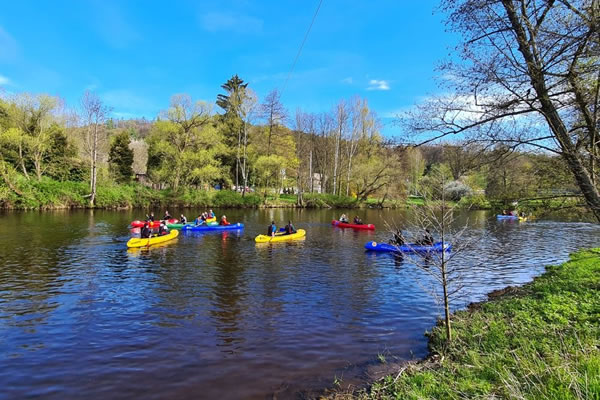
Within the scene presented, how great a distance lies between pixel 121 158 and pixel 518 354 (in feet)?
169

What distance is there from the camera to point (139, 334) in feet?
27.3

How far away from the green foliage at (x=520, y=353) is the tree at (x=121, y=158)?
48187mm

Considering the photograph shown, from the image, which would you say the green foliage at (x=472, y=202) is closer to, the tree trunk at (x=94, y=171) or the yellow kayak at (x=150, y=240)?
the yellow kayak at (x=150, y=240)

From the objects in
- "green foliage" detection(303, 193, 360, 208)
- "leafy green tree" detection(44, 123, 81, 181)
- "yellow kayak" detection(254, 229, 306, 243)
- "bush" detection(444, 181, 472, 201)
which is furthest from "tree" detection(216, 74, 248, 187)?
"bush" detection(444, 181, 472, 201)

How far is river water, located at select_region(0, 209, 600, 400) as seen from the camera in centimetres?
654

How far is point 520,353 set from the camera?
558cm

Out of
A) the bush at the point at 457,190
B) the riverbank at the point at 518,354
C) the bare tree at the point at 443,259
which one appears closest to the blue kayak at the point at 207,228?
the bare tree at the point at 443,259

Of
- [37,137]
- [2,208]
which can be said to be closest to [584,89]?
→ [2,208]

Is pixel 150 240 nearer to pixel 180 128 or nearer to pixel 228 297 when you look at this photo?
pixel 228 297

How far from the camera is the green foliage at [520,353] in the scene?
4070mm

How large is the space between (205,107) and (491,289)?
133 ft

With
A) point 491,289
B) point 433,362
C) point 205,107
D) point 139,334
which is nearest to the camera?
point 433,362

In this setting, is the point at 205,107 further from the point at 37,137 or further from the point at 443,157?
the point at 443,157

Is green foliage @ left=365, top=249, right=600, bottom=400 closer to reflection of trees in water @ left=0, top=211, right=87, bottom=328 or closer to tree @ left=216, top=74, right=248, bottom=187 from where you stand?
reflection of trees in water @ left=0, top=211, right=87, bottom=328
